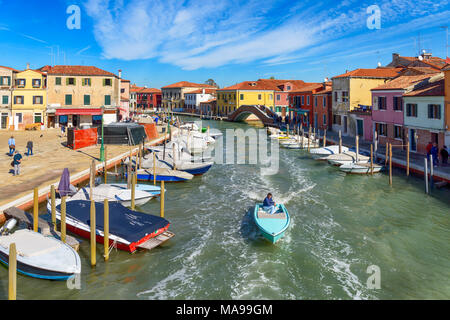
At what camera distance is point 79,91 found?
5066 centimetres

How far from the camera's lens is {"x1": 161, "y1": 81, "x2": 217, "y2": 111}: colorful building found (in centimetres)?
11856

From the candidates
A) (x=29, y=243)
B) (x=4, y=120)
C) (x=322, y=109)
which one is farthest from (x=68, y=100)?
(x=29, y=243)

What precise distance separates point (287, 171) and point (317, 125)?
26.8m

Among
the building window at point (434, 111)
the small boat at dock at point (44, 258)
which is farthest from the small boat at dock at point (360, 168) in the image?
the small boat at dock at point (44, 258)

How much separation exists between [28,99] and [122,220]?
40.4 metres

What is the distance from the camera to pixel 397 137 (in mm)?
32656

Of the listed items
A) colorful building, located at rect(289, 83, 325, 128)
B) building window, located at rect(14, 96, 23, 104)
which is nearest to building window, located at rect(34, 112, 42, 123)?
building window, located at rect(14, 96, 23, 104)

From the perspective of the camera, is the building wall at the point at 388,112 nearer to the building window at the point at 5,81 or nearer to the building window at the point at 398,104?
the building window at the point at 398,104

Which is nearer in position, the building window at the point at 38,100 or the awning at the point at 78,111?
the building window at the point at 38,100

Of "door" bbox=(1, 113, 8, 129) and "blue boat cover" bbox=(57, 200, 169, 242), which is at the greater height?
"door" bbox=(1, 113, 8, 129)

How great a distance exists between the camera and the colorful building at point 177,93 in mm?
118562

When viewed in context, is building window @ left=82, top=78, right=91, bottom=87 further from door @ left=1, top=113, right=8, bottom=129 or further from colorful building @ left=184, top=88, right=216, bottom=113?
colorful building @ left=184, top=88, right=216, bottom=113

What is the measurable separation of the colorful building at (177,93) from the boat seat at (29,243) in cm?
10577
